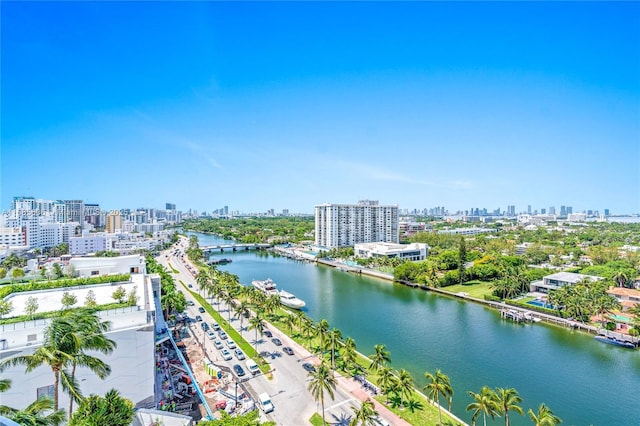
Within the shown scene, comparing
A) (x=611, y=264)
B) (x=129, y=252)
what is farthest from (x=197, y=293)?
(x=611, y=264)

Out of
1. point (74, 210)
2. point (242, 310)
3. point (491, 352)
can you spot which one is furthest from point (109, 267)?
point (74, 210)

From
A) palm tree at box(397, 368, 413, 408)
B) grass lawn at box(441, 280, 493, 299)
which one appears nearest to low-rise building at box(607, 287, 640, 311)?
grass lawn at box(441, 280, 493, 299)

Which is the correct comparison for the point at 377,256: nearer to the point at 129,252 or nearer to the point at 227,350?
the point at 227,350

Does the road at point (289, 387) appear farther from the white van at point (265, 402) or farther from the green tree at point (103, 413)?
the green tree at point (103, 413)

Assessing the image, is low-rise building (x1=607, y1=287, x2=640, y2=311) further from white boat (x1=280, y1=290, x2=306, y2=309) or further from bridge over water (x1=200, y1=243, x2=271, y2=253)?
bridge over water (x1=200, y1=243, x2=271, y2=253)

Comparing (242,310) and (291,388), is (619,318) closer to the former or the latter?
(291,388)
